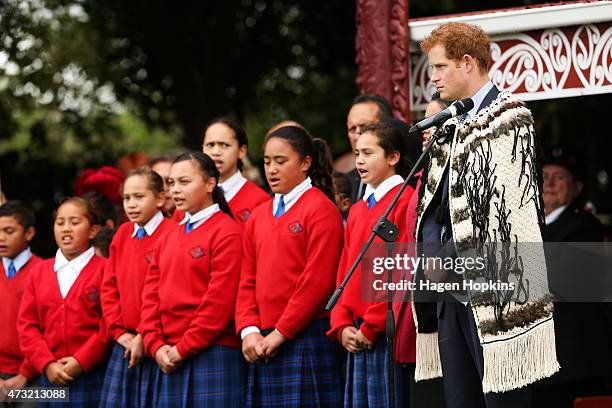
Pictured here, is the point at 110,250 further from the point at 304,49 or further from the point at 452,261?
the point at 304,49

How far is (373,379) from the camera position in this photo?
5117mm

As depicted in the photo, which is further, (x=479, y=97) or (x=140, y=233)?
(x=140, y=233)

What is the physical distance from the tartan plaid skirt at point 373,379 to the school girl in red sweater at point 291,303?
308 millimetres

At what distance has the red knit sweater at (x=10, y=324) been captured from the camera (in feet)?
21.4

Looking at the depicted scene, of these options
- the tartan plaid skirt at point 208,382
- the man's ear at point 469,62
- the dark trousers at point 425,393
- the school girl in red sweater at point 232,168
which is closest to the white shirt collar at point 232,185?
the school girl in red sweater at point 232,168

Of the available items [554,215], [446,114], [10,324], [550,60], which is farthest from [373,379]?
[10,324]

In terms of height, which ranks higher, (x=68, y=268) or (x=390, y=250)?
(x=68, y=268)

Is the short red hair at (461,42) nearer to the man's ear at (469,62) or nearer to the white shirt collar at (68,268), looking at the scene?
the man's ear at (469,62)

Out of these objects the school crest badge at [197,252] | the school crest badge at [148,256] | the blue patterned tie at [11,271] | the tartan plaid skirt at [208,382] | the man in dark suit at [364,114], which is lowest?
the tartan plaid skirt at [208,382]

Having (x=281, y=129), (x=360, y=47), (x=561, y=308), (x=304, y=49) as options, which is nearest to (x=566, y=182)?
(x=561, y=308)

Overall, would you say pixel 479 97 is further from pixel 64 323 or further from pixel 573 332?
pixel 64 323

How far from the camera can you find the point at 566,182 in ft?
23.0

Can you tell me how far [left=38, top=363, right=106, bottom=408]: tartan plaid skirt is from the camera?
20.1 feet

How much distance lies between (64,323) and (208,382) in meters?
1.08
